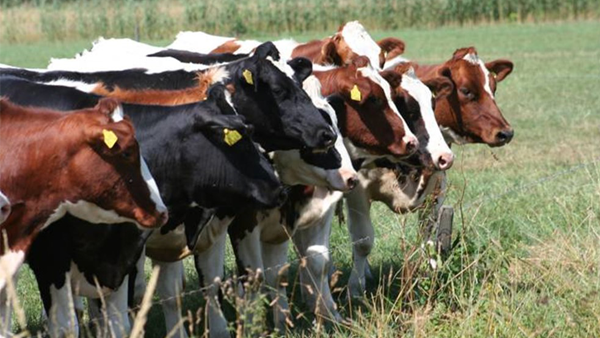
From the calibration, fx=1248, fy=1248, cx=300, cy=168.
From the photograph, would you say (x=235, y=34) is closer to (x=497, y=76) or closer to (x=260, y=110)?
(x=497, y=76)

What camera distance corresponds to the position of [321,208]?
8938 mm

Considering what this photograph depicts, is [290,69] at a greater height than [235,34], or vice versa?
[290,69]

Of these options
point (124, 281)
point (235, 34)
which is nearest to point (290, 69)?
point (124, 281)

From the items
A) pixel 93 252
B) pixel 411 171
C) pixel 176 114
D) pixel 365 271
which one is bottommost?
pixel 365 271

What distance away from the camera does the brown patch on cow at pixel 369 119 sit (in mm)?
8773

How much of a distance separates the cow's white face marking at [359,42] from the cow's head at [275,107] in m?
2.55

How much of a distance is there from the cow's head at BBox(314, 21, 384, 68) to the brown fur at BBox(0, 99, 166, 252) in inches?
151

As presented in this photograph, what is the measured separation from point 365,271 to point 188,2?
33215 mm

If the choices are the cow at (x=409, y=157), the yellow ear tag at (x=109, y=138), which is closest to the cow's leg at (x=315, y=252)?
the cow at (x=409, y=157)

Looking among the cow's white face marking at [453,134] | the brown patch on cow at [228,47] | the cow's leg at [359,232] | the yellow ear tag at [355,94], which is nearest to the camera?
the yellow ear tag at [355,94]

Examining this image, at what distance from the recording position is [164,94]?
7.80 meters

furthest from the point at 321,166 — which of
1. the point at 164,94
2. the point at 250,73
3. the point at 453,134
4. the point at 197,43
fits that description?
the point at 197,43

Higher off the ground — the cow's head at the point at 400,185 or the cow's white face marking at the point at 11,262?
the cow's white face marking at the point at 11,262

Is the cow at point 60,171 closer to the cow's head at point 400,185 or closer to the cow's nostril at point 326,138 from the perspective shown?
the cow's nostril at point 326,138
